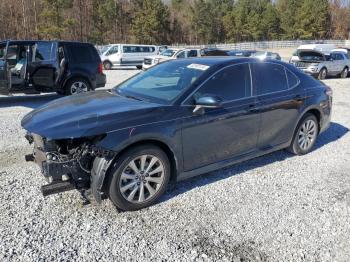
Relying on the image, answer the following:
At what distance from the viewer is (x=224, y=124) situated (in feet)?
14.9

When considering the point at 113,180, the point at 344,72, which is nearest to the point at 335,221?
the point at 113,180

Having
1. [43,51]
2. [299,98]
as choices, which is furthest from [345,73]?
[299,98]

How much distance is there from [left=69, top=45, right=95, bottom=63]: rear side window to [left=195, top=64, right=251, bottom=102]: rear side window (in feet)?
22.3

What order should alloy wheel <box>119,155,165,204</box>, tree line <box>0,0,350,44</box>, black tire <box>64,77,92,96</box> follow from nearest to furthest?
1. alloy wheel <box>119,155,165,204</box>
2. black tire <box>64,77,92,96</box>
3. tree line <box>0,0,350,44</box>

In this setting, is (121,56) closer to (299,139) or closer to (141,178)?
(299,139)

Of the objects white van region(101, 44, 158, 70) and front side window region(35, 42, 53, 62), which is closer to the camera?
front side window region(35, 42, 53, 62)

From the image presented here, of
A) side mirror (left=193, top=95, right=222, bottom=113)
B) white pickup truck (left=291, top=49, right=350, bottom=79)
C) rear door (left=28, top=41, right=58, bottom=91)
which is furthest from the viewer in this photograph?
white pickup truck (left=291, top=49, right=350, bottom=79)

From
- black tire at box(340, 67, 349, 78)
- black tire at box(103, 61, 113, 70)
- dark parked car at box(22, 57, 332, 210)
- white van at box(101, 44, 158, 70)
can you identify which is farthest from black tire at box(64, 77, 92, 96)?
black tire at box(340, 67, 349, 78)

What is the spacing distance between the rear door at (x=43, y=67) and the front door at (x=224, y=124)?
6.71 metres

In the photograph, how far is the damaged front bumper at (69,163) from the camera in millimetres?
3660

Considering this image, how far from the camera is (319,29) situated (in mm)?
76312

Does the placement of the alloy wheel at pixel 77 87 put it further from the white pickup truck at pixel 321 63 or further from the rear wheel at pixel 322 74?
the rear wheel at pixel 322 74

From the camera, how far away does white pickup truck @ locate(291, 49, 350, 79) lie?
1936 centimetres

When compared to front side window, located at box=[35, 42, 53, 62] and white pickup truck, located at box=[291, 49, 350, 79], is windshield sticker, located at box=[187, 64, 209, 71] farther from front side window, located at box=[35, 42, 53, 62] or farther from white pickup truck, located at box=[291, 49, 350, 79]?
white pickup truck, located at box=[291, 49, 350, 79]
